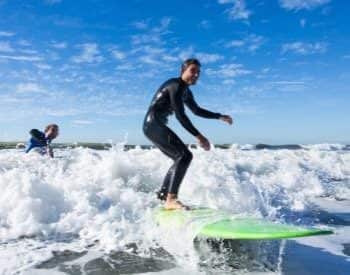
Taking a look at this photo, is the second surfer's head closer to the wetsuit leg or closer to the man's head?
the wetsuit leg

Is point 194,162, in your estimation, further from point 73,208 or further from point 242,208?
point 73,208

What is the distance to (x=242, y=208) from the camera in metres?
9.06

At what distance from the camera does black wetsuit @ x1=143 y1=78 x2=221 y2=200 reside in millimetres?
6051

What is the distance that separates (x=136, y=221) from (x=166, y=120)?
1.56 m

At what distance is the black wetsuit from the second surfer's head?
0.26ft

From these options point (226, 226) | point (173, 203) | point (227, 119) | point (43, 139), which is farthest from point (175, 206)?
point (43, 139)

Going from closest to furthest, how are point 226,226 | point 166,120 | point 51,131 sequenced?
1. point 226,226
2. point 166,120
3. point 51,131

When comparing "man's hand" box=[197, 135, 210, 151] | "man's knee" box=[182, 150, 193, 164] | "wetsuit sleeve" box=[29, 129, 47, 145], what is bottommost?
"man's knee" box=[182, 150, 193, 164]

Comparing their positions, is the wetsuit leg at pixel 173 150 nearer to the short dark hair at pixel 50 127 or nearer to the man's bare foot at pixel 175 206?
the man's bare foot at pixel 175 206

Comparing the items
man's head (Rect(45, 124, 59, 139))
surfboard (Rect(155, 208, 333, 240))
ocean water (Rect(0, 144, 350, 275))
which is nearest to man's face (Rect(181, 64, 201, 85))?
surfboard (Rect(155, 208, 333, 240))

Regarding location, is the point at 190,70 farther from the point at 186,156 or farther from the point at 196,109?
the point at 186,156

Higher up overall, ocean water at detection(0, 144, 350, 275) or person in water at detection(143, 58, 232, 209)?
person in water at detection(143, 58, 232, 209)

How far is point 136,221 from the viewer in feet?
22.3

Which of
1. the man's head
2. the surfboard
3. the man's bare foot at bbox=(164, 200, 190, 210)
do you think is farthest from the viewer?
the man's head
